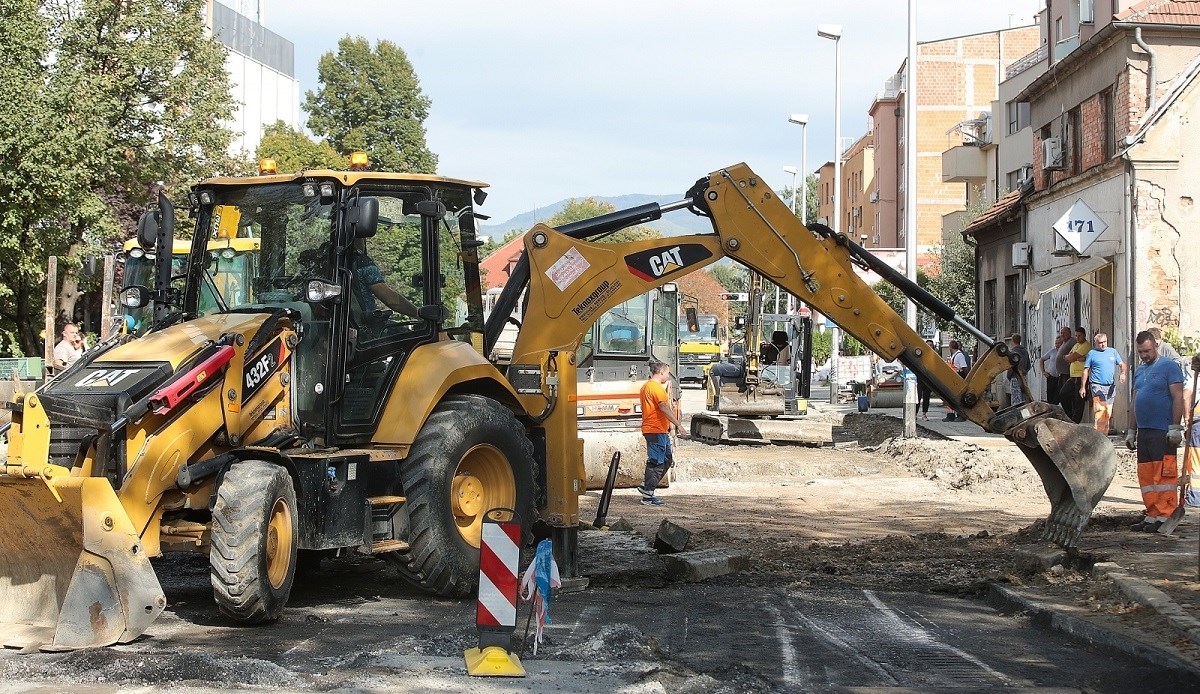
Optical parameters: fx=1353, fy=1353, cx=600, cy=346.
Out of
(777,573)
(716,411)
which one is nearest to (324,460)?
(777,573)

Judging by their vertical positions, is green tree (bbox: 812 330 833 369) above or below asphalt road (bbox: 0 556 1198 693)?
above

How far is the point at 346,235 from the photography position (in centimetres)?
918

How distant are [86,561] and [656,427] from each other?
10.1 m

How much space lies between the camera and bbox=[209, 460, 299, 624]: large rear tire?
785 cm

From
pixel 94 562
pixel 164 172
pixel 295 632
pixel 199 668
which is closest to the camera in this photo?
pixel 199 668

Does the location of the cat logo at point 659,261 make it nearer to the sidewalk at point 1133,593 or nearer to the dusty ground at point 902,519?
the dusty ground at point 902,519

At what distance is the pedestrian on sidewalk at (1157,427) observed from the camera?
12922 millimetres

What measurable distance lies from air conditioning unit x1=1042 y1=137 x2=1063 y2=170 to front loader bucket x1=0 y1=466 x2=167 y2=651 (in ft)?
77.4

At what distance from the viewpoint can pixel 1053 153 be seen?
27.5 m

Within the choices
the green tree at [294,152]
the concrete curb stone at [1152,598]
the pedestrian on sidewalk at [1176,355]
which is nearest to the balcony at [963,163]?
the green tree at [294,152]

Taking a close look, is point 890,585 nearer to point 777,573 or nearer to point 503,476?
point 777,573

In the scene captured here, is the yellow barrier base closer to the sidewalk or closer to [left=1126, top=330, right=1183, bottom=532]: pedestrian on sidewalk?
the sidewalk

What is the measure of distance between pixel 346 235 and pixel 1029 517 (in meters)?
9.34

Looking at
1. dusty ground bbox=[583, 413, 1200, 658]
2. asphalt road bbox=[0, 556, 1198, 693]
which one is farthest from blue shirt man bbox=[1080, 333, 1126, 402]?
asphalt road bbox=[0, 556, 1198, 693]
